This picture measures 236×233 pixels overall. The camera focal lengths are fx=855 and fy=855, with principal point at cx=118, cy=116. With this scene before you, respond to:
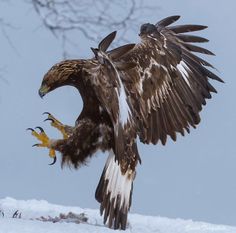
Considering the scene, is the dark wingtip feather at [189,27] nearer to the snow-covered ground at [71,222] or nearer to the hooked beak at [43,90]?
the hooked beak at [43,90]

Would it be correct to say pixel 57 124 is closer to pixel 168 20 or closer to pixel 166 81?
pixel 166 81

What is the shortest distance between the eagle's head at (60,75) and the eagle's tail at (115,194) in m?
0.82

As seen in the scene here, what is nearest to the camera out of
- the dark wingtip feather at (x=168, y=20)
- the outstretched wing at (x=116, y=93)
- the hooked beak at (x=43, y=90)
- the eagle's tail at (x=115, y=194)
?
the outstretched wing at (x=116, y=93)

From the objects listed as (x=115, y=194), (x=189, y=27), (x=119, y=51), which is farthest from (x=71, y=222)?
(x=189, y=27)

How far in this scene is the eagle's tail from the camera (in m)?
8.09

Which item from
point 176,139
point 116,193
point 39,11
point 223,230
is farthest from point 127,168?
point 39,11

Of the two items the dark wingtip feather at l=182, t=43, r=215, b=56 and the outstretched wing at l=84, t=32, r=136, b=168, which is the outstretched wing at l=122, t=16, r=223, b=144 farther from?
the outstretched wing at l=84, t=32, r=136, b=168

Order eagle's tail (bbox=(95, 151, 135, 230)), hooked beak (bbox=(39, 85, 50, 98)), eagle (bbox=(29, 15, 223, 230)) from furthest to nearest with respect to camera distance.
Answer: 1. hooked beak (bbox=(39, 85, 50, 98))
2. eagle's tail (bbox=(95, 151, 135, 230))
3. eagle (bbox=(29, 15, 223, 230))

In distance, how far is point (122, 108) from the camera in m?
7.59

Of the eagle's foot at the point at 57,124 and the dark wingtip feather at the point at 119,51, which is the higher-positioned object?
the dark wingtip feather at the point at 119,51

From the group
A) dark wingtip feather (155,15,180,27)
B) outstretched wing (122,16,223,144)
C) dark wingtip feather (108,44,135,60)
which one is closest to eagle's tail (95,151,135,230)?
outstretched wing (122,16,223,144)

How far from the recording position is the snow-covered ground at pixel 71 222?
7566mm

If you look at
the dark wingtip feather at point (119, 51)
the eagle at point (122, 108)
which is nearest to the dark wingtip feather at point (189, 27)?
the eagle at point (122, 108)

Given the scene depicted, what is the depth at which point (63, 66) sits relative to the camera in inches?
324
